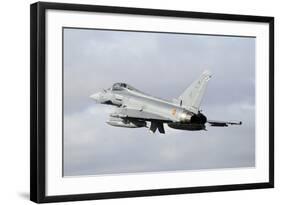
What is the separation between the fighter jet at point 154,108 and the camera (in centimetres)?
534

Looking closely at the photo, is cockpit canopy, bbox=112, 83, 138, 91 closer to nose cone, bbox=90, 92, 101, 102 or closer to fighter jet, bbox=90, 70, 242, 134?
fighter jet, bbox=90, 70, 242, 134

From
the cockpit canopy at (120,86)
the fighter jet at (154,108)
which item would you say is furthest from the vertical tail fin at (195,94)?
the cockpit canopy at (120,86)

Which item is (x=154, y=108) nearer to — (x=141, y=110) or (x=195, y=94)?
(x=141, y=110)

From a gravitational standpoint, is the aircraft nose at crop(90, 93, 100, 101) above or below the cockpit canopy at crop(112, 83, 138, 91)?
below

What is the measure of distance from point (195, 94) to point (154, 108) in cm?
32

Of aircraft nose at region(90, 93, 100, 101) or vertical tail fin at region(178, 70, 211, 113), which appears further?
vertical tail fin at region(178, 70, 211, 113)

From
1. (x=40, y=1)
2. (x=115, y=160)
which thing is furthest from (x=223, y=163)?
(x=40, y=1)

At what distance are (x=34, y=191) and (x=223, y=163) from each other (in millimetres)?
1454

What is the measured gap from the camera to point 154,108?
546 cm

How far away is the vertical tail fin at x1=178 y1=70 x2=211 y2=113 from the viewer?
5.52m

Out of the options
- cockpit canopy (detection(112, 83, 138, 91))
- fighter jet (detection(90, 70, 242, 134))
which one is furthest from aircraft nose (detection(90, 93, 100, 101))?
cockpit canopy (detection(112, 83, 138, 91))

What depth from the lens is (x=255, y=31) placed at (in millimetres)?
5863

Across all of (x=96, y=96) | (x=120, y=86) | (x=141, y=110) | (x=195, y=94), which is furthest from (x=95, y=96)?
(x=195, y=94)

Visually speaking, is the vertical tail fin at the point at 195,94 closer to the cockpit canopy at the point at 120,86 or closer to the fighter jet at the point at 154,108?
the fighter jet at the point at 154,108
